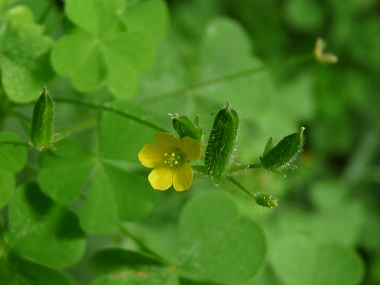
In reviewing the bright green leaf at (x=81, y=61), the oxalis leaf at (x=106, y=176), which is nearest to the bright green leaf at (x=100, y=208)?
the oxalis leaf at (x=106, y=176)

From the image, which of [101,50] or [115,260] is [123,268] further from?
[101,50]

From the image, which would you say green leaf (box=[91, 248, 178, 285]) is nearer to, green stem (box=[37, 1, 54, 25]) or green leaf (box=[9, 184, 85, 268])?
green leaf (box=[9, 184, 85, 268])

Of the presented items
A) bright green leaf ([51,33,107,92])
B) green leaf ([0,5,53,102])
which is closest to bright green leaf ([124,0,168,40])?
bright green leaf ([51,33,107,92])

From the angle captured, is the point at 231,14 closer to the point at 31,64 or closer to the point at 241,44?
the point at 241,44

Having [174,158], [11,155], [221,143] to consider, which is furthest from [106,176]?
[221,143]

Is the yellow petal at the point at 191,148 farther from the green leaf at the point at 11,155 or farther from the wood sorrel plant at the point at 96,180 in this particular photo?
the green leaf at the point at 11,155
